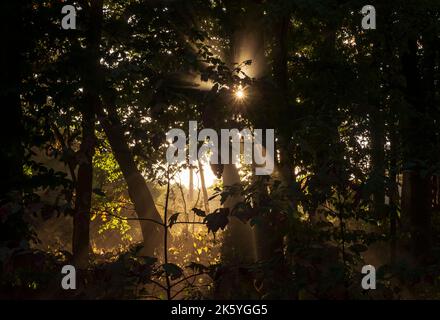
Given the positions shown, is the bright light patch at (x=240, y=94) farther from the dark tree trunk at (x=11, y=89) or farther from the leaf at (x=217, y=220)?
the dark tree trunk at (x=11, y=89)

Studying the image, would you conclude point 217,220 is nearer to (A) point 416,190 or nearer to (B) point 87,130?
(B) point 87,130

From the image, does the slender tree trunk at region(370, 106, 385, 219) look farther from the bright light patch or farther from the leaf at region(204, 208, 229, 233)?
the bright light patch

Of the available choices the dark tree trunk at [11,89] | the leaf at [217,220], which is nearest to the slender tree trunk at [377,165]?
the leaf at [217,220]

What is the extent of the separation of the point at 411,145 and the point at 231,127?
21.9ft

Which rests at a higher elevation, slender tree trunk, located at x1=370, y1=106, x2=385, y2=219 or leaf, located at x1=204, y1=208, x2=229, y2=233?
slender tree trunk, located at x1=370, y1=106, x2=385, y2=219

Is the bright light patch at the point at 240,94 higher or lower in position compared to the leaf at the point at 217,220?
higher

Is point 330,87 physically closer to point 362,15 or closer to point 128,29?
point 362,15

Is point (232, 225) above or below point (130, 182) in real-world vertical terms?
below

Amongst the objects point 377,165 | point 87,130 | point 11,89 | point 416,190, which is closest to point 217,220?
point 87,130

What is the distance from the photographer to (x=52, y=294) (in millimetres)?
3520

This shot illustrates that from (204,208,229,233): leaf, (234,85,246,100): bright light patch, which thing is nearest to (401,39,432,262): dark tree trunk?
(234,85,246,100): bright light patch
